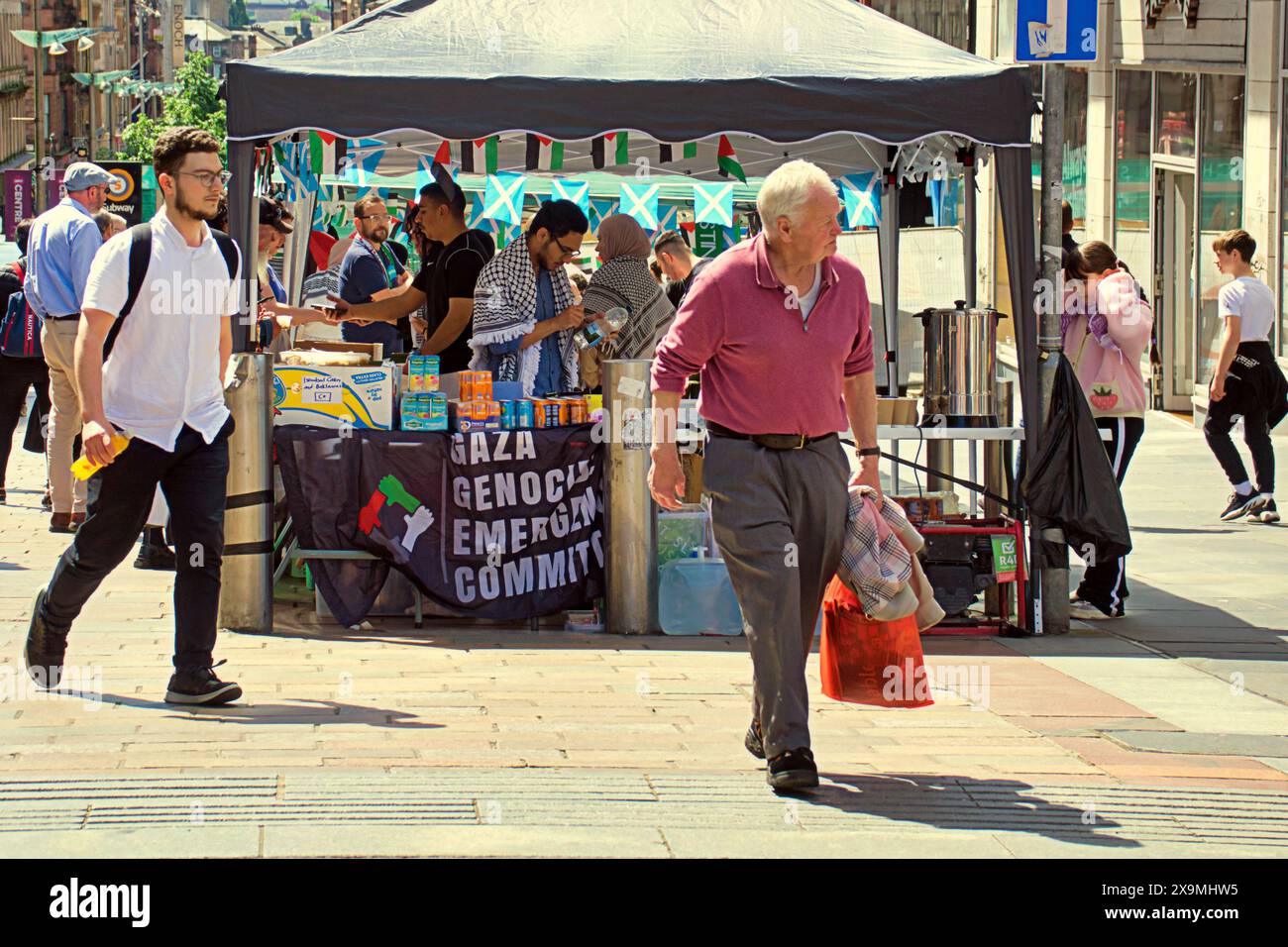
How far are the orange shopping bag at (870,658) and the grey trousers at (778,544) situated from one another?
0.51 ft

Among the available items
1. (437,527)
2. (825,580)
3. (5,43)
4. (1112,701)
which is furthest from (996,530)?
(5,43)

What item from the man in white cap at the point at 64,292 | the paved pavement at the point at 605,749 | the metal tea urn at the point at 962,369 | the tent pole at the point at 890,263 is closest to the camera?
the paved pavement at the point at 605,749

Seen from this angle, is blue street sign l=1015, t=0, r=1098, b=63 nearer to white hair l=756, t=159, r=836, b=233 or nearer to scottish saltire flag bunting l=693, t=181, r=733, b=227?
white hair l=756, t=159, r=836, b=233

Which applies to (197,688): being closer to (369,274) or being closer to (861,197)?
(369,274)

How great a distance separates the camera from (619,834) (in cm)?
493

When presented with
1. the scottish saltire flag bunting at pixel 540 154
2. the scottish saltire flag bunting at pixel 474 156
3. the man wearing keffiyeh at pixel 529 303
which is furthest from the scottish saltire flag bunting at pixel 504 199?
the man wearing keffiyeh at pixel 529 303

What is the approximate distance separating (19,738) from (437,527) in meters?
2.83

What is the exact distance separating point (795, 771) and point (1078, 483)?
11.7 ft

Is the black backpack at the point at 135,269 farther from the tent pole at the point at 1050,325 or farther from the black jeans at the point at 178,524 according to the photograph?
the tent pole at the point at 1050,325

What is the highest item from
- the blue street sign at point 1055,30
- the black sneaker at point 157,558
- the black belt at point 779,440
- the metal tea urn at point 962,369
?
the blue street sign at point 1055,30

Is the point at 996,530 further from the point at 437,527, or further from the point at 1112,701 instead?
the point at 437,527

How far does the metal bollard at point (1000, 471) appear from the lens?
884 centimetres

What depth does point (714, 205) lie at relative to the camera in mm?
16438

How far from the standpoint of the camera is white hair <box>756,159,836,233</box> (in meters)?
5.41
